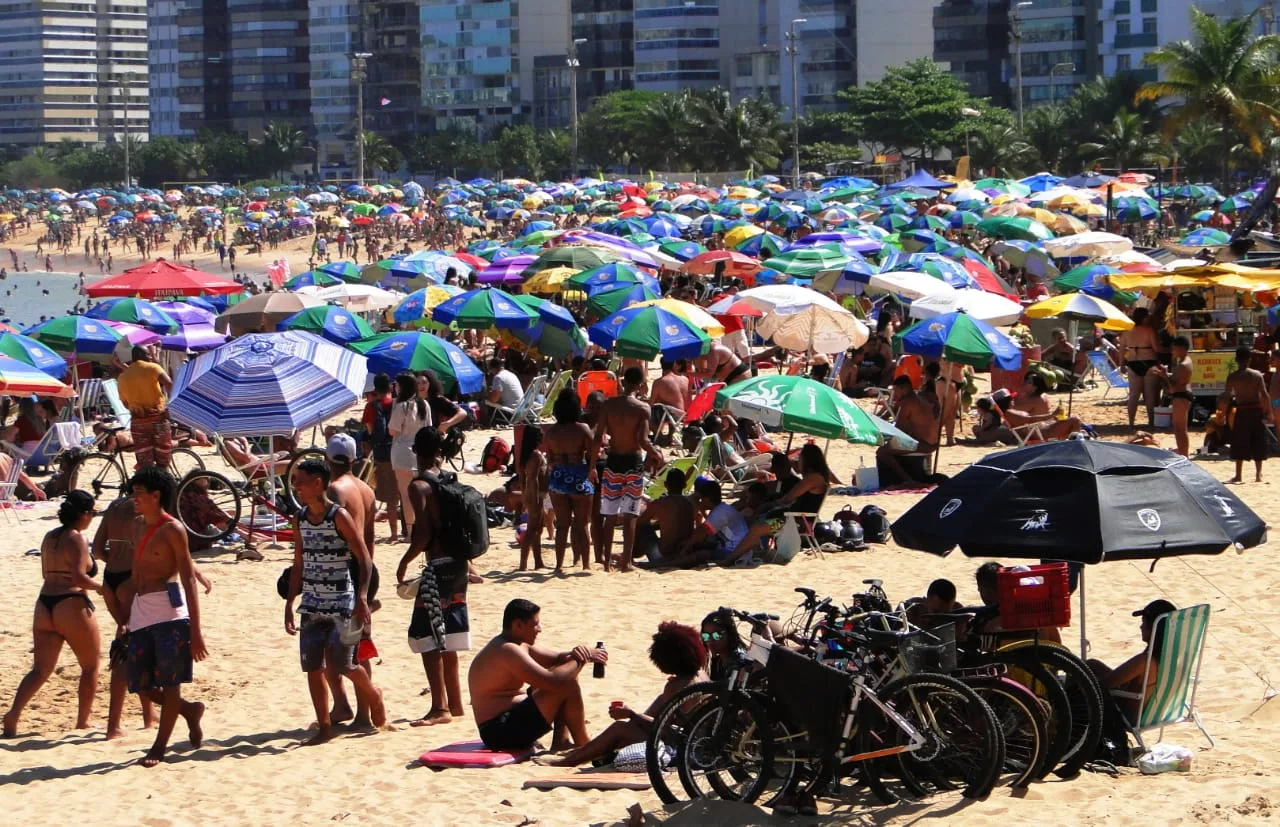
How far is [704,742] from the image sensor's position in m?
5.83

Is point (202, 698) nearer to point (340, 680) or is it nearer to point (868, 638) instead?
point (340, 680)

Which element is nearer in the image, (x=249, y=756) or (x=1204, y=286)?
(x=249, y=756)

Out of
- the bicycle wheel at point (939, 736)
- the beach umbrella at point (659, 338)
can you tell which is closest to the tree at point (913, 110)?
the beach umbrella at point (659, 338)

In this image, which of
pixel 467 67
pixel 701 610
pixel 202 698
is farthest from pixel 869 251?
pixel 467 67

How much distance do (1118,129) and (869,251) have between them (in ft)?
106

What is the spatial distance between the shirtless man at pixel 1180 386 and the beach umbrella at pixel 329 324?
25.5 feet

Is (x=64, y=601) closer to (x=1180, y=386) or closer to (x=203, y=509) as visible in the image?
(x=203, y=509)

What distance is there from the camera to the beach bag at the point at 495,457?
14445 millimetres

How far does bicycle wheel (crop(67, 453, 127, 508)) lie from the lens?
13.1m

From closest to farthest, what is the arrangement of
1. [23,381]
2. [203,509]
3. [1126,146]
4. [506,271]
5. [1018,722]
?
[1018,722]
[203,509]
[23,381]
[506,271]
[1126,146]

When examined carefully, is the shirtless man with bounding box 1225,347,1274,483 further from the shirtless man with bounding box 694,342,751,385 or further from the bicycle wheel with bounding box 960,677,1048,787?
the bicycle wheel with bounding box 960,677,1048,787

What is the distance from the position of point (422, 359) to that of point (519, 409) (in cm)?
336

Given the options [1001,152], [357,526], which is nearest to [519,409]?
[357,526]

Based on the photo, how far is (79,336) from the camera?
1738 centimetres
